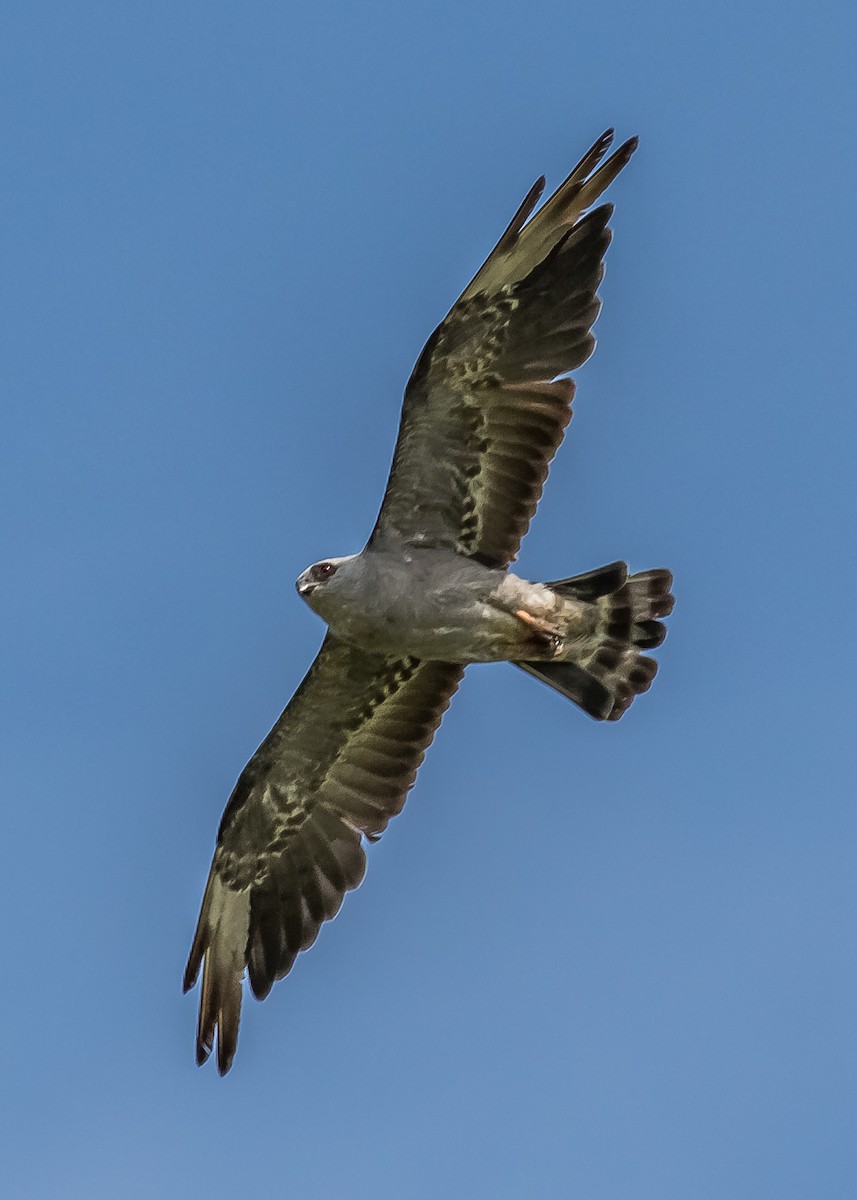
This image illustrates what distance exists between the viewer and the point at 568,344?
13156 mm

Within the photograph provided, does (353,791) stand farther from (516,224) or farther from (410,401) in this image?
(516,224)

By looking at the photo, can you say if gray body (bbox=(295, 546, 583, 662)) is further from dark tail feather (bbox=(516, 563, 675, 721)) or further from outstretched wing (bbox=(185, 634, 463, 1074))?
outstretched wing (bbox=(185, 634, 463, 1074))

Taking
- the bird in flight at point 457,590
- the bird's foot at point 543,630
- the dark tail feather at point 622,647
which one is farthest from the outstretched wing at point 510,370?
the dark tail feather at point 622,647

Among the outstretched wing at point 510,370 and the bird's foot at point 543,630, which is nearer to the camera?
the outstretched wing at point 510,370

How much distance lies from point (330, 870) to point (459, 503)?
301 centimetres

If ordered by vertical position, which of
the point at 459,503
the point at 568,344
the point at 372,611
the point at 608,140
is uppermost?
the point at 608,140

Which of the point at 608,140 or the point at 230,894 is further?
the point at 230,894

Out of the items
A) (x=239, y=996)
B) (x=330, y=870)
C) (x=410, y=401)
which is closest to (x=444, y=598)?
(x=410, y=401)

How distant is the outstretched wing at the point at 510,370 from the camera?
13.1 meters

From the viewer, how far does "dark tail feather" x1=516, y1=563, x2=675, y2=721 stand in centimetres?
1397

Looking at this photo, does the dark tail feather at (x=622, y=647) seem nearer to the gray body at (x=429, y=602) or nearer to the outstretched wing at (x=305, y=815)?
the gray body at (x=429, y=602)

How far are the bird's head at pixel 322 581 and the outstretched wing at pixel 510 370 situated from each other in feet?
1.80

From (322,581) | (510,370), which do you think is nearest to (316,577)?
(322,581)

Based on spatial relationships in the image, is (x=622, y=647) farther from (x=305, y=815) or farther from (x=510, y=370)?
(x=305, y=815)
